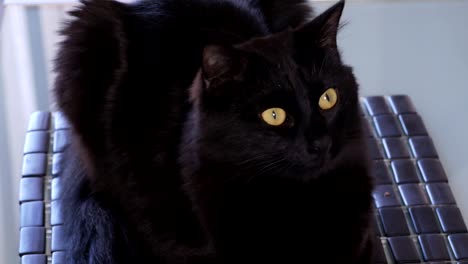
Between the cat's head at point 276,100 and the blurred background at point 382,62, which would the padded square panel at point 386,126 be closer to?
the blurred background at point 382,62

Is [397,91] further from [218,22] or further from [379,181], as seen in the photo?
[218,22]

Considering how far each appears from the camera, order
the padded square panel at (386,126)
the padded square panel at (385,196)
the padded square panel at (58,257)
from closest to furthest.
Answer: the padded square panel at (58,257)
the padded square panel at (385,196)
the padded square panel at (386,126)

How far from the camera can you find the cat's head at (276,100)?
38.3 inches

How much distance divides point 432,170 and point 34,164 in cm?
74

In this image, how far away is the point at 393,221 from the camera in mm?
1288

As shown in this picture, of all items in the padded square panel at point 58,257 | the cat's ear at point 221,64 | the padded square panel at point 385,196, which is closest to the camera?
the cat's ear at point 221,64

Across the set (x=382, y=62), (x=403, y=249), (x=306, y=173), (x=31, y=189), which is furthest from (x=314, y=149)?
(x=382, y=62)

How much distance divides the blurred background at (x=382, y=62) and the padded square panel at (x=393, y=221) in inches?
5.9

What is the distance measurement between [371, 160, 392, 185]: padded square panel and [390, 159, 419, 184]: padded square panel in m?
0.01

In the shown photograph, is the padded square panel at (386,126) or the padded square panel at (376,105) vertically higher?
the padded square panel at (376,105)

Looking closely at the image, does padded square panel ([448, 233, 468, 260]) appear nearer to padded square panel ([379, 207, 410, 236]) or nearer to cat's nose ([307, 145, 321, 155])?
padded square panel ([379, 207, 410, 236])

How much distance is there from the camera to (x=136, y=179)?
117 cm

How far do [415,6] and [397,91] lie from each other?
1.03 feet

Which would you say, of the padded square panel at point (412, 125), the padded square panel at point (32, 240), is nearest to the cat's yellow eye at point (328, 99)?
the padded square panel at point (412, 125)
